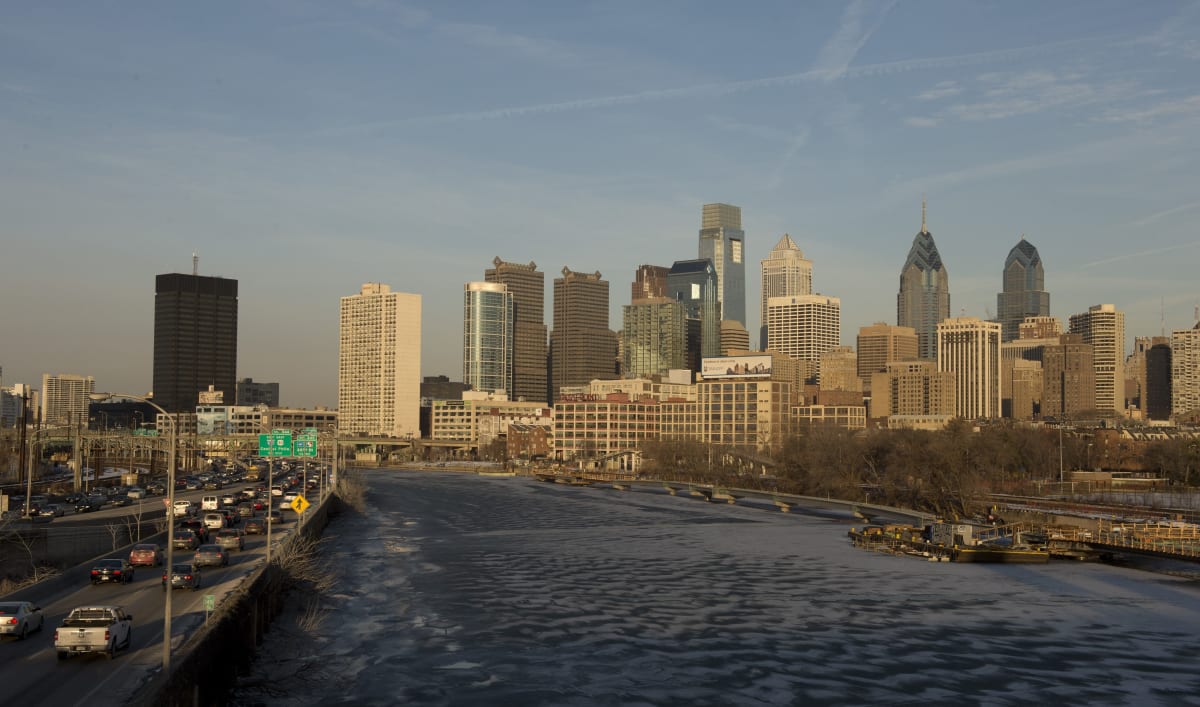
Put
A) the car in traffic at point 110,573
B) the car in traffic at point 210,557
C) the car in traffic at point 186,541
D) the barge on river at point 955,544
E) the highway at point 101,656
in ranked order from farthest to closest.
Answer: the barge on river at point 955,544 → the car in traffic at point 186,541 → the car in traffic at point 210,557 → the car in traffic at point 110,573 → the highway at point 101,656

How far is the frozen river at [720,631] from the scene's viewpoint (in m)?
51.7

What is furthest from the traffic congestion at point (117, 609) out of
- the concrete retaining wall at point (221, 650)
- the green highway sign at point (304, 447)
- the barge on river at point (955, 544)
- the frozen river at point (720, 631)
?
the barge on river at point (955, 544)

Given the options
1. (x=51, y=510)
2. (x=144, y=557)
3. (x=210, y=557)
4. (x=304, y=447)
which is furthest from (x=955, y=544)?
(x=51, y=510)

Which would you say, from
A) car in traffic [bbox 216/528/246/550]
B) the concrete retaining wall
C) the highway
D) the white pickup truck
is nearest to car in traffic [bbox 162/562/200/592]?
the highway

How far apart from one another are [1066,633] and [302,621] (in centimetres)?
4466

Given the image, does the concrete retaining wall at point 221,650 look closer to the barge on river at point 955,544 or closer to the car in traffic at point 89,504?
the car in traffic at point 89,504

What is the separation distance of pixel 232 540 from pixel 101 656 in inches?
1624

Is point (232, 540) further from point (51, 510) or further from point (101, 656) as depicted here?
point (101, 656)

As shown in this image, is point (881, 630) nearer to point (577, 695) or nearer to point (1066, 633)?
point (1066, 633)

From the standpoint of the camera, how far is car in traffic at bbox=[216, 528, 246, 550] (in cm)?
8319

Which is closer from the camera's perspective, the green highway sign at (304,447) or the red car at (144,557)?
the red car at (144,557)

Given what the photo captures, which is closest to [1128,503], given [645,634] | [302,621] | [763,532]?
[763,532]

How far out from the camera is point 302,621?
6406cm

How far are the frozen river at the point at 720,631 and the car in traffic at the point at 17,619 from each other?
940cm
